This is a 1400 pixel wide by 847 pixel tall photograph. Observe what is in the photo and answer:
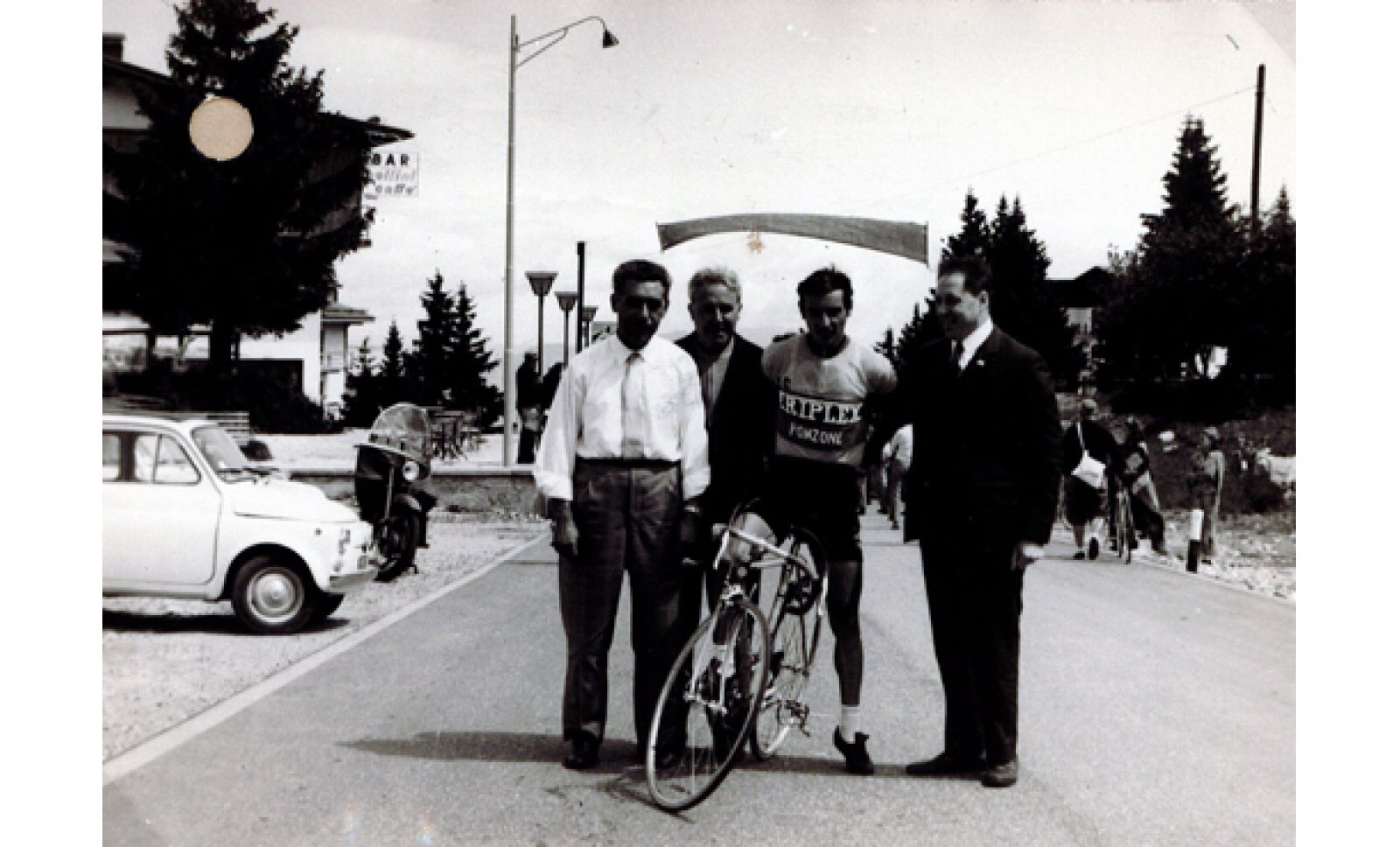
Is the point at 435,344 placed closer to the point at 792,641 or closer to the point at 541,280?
the point at 541,280

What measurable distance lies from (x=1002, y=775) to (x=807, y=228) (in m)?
1.65

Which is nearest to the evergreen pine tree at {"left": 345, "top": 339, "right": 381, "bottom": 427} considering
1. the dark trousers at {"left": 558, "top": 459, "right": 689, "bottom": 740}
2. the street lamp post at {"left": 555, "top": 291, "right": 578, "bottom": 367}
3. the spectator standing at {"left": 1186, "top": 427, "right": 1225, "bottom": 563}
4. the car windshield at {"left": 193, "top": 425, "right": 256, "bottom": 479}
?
the car windshield at {"left": 193, "top": 425, "right": 256, "bottom": 479}

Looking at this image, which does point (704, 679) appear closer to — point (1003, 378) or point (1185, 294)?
point (1003, 378)

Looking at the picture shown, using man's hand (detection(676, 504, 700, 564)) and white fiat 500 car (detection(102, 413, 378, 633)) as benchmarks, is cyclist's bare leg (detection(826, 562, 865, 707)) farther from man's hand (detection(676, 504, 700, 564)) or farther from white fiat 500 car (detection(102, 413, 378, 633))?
white fiat 500 car (detection(102, 413, 378, 633))

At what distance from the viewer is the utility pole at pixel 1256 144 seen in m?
3.69

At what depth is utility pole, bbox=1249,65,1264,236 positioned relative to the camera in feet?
12.1

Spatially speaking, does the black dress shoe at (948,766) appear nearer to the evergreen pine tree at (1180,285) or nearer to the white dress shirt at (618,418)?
the white dress shirt at (618,418)

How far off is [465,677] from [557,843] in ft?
3.22

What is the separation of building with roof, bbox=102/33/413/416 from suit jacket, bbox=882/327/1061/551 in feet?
5.50

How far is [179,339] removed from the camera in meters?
3.55

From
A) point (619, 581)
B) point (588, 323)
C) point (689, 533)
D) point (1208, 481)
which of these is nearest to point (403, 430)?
point (588, 323)

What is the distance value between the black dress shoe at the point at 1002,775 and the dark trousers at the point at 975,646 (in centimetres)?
2

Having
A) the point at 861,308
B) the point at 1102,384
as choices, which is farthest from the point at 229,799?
the point at 1102,384

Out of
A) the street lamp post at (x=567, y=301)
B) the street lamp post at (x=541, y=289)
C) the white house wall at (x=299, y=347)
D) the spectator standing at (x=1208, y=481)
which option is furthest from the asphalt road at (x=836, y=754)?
the white house wall at (x=299, y=347)
